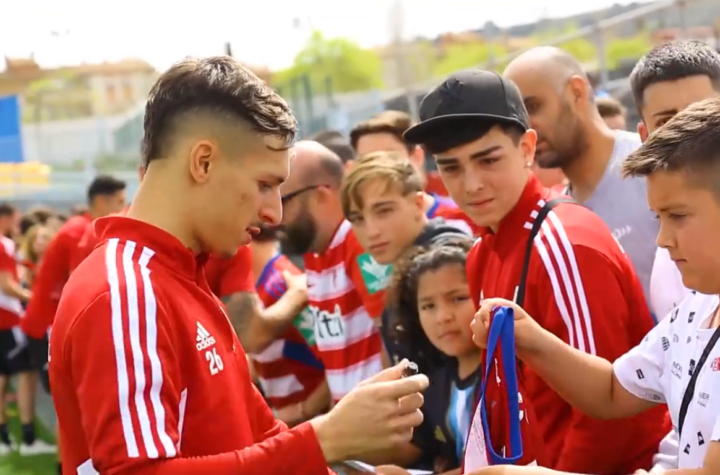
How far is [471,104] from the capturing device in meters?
2.89

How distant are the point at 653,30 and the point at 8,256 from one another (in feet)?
23.6

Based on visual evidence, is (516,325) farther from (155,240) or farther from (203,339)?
(155,240)

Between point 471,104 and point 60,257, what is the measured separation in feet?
17.9

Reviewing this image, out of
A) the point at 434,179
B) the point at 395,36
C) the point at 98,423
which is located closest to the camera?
the point at 98,423

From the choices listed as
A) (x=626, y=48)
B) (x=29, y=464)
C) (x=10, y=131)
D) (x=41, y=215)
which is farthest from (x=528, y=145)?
(x=10, y=131)

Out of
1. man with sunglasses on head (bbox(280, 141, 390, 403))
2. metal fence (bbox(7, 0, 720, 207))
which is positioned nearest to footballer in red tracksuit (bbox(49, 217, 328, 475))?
man with sunglasses on head (bbox(280, 141, 390, 403))

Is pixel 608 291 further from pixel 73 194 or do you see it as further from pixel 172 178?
pixel 73 194

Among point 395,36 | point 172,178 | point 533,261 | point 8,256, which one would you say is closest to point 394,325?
point 533,261

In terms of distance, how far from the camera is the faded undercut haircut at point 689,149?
6.89 feet

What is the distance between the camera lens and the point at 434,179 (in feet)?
22.6

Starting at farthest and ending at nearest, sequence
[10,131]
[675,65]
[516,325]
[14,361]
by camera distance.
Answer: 1. [10,131]
2. [14,361]
3. [675,65]
4. [516,325]

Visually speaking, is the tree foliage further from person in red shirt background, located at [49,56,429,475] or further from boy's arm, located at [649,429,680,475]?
person in red shirt background, located at [49,56,429,475]

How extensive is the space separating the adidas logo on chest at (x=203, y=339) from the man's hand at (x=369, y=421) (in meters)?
0.28

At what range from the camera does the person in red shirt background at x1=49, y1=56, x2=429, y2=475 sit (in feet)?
6.02
